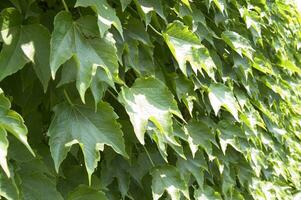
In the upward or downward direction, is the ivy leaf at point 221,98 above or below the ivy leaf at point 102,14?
below

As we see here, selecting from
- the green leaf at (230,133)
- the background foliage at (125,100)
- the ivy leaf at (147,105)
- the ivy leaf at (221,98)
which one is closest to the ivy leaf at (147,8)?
the background foliage at (125,100)

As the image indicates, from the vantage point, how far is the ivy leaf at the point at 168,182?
1305 millimetres

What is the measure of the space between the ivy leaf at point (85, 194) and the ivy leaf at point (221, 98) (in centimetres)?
65

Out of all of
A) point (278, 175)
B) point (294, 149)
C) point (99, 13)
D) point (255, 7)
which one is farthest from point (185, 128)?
point (294, 149)

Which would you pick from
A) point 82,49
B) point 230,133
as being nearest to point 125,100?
point 82,49

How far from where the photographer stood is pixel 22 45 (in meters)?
0.95

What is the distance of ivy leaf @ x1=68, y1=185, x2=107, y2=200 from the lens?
1048 millimetres

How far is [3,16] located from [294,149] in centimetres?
244

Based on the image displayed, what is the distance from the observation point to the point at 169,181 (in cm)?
135

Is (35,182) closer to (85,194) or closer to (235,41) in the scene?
(85,194)

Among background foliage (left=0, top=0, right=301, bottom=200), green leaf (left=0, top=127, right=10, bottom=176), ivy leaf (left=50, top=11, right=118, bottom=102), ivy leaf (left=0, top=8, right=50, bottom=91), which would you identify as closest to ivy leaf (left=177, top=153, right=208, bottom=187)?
background foliage (left=0, top=0, right=301, bottom=200)

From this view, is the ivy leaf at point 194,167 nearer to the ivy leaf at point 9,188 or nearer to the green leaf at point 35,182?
the green leaf at point 35,182

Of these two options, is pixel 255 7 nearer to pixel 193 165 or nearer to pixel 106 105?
pixel 193 165

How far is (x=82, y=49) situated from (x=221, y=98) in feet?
2.51
